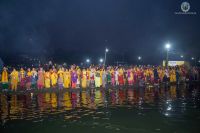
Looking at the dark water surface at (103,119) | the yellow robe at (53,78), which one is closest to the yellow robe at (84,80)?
the yellow robe at (53,78)

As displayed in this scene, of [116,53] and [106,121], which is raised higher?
[116,53]

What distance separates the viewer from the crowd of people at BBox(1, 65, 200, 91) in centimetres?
2588

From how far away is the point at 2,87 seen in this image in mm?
25188

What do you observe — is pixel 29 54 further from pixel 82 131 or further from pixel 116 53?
pixel 82 131

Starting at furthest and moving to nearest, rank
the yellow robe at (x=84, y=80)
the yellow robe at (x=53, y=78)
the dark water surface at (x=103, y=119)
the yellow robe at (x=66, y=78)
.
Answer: the yellow robe at (x=84, y=80), the yellow robe at (x=66, y=78), the yellow robe at (x=53, y=78), the dark water surface at (x=103, y=119)

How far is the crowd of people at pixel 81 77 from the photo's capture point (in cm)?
2588

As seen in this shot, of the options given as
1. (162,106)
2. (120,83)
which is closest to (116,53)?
(120,83)

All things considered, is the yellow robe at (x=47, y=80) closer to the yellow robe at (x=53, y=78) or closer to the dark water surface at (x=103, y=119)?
the yellow robe at (x=53, y=78)

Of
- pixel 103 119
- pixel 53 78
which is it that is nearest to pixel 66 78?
pixel 53 78

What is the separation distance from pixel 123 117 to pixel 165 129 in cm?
260

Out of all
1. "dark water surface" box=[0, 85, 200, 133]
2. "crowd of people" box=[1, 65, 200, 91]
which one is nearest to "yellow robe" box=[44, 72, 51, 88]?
"crowd of people" box=[1, 65, 200, 91]

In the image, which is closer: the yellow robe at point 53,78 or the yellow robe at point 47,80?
the yellow robe at point 47,80

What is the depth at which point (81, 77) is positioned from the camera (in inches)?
1108

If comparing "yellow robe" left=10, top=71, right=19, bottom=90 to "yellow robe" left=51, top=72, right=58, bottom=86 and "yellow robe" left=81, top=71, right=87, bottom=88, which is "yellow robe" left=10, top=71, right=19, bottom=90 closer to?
"yellow robe" left=51, top=72, right=58, bottom=86
